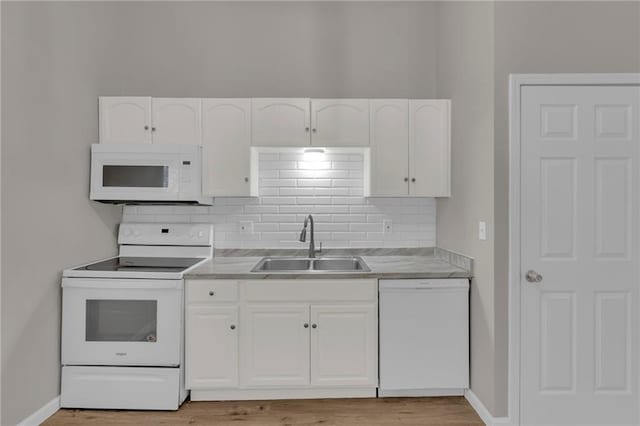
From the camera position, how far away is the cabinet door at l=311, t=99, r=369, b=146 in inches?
116

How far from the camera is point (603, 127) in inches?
87.9

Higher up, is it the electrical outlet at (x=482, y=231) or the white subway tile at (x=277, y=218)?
the white subway tile at (x=277, y=218)

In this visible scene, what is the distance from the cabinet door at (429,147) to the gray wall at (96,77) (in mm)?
433

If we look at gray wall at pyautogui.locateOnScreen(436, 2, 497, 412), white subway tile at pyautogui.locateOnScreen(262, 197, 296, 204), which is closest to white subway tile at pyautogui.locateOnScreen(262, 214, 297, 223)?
white subway tile at pyautogui.locateOnScreen(262, 197, 296, 204)

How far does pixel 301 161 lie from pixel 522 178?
5.51ft

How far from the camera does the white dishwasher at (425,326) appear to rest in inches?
102

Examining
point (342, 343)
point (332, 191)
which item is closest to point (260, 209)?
point (332, 191)

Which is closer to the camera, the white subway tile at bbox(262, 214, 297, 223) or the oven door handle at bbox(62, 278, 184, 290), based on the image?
the oven door handle at bbox(62, 278, 184, 290)

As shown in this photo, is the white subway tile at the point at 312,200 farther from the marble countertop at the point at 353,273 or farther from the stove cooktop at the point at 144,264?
the stove cooktop at the point at 144,264

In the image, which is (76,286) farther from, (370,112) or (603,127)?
(603,127)

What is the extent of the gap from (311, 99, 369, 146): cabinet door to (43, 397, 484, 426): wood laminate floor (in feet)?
6.05

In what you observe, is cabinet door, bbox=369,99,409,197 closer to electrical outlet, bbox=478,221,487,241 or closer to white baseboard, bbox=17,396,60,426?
electrical outlet, bbox=478,221,487,241

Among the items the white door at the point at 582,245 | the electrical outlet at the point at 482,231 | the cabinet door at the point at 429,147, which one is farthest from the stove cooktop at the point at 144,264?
the white door at the point at 582,245

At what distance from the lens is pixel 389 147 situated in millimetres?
2959
